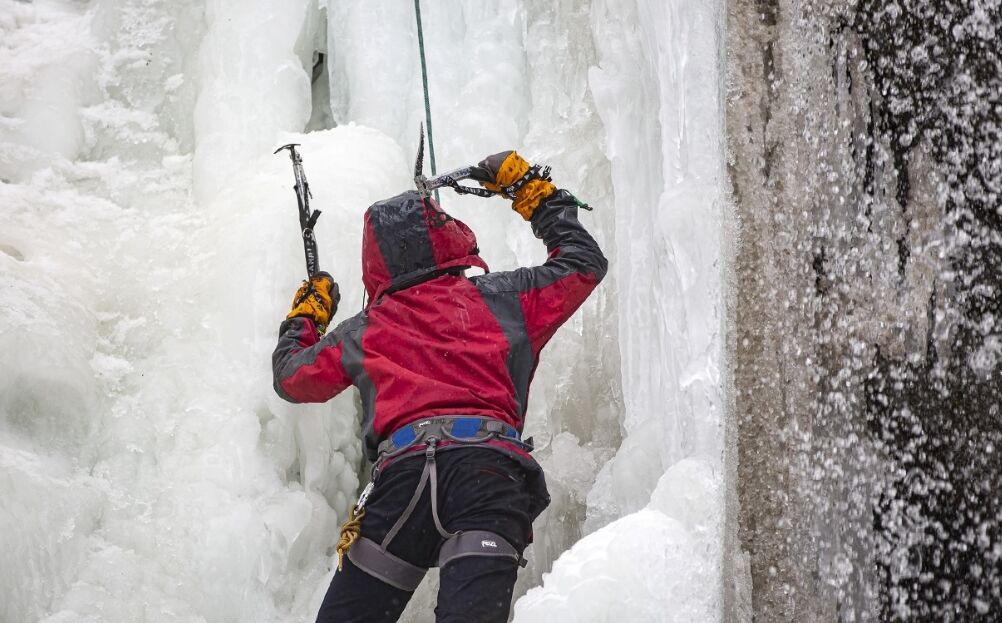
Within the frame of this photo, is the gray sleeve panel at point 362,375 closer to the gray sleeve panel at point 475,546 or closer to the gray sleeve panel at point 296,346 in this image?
the gray sleeve panel at point 296,346

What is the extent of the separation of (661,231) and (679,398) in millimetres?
436

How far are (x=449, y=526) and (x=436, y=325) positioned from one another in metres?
0.47

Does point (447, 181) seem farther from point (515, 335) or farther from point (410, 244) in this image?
point (515, 335)

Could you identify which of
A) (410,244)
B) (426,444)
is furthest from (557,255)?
(426,444)

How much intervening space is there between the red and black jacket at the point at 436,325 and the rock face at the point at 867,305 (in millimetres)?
518

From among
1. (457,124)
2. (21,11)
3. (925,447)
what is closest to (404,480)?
(925,447)

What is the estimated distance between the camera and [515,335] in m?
2.24

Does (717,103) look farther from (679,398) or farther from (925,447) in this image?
(925,447)

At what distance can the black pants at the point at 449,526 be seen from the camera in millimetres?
1979

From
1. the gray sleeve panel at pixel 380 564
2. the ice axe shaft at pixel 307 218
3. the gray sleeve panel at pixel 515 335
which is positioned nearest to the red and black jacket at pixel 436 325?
the gray sleeve panel at pixel 515 335

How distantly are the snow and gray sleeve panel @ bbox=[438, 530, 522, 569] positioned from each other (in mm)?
147

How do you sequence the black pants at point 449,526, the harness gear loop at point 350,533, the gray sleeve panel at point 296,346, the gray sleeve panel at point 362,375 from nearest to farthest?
the black pants at point 449,526 < the harness gear loop at point 350,533 < the gray sleeve panel at point 362,375 < the gray sleeve panel at point 296,346

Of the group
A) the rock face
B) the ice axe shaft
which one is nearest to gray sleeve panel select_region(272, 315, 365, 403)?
the ice axe shaft

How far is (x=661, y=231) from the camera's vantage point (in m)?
2.36
